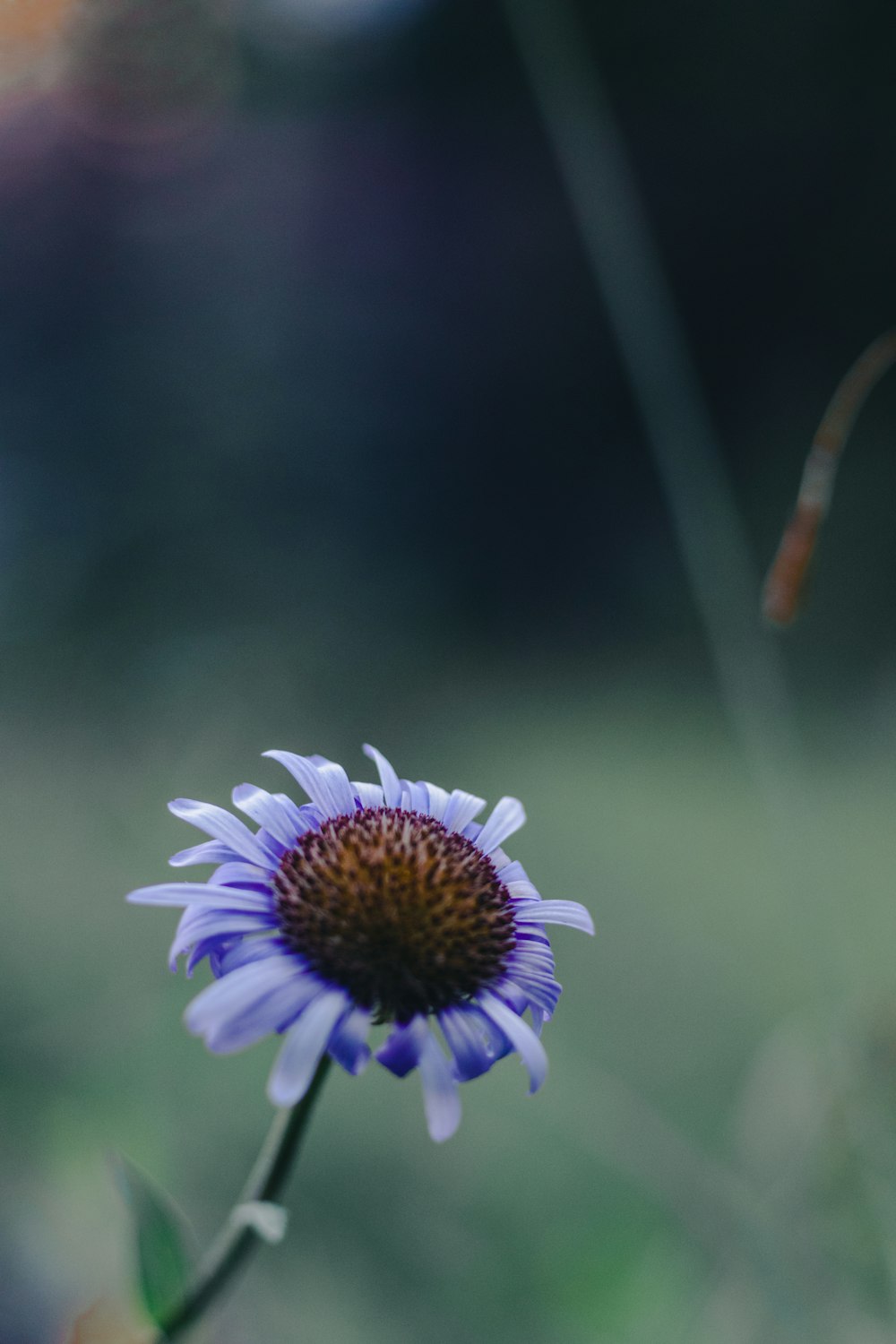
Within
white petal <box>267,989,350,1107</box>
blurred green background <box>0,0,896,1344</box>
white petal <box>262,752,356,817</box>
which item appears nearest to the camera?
white petal <box>267,989,350,1107</box>

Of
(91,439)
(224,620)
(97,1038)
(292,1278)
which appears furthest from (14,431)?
(292,1278)

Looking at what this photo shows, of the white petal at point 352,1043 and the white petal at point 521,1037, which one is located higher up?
the white petal at point 352,1043

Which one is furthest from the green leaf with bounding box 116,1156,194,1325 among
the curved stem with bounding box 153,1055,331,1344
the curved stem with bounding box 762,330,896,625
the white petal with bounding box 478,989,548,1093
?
the curved stem with bounding box 762,330,896,625

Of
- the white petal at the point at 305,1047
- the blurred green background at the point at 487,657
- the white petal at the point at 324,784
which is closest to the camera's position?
the white petal at the point at 305,1047

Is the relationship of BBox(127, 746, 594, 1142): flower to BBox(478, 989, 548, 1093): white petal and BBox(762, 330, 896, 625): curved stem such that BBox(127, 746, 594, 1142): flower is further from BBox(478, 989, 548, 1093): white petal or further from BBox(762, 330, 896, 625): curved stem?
BBox(762, 330, 896, 625): curved stem

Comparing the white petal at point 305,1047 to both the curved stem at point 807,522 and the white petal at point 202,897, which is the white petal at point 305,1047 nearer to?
the white petal at point 202,897

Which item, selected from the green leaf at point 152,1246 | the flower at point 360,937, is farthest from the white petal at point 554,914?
the green leaf at point 152,1246
